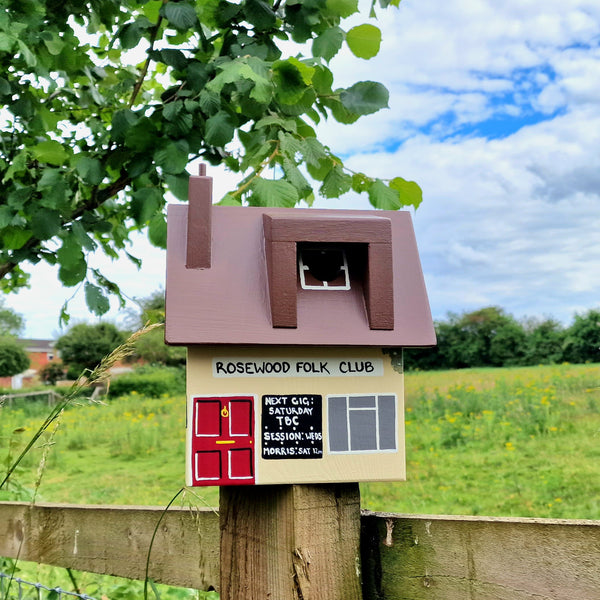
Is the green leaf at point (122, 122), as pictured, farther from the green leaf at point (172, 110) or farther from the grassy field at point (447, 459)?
the grassy field at point (447, 459)

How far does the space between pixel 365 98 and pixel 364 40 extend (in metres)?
0.21

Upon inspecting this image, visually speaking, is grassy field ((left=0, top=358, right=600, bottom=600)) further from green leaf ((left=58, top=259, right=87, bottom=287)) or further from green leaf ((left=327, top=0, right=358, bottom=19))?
green leaf ((left=327, top=0, right=358, bottom=19))

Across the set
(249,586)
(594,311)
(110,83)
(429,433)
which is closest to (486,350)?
(594,311)

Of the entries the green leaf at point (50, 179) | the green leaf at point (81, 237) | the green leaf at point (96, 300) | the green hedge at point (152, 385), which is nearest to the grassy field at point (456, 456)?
the green leaf at point (96, 300)

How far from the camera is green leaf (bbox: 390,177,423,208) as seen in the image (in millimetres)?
1983

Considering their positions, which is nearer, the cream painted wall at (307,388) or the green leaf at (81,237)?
the cream painted wall at (307,388)

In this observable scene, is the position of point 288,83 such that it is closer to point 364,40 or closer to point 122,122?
point 364,40

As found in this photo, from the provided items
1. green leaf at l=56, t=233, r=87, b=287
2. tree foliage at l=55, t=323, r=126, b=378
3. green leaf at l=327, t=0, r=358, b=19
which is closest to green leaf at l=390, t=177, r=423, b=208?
green leaf at l=327, t=0, r=358, b=19

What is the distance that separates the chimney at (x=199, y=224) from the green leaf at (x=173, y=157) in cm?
88

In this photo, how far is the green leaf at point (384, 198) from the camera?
195cm

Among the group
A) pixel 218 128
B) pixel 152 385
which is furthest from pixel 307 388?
pixel 152 385

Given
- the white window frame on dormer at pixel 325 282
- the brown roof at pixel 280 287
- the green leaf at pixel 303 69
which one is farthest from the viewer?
the green leaf at pixel 303 69

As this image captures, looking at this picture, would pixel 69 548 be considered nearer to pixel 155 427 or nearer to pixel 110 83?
pixel 110 83

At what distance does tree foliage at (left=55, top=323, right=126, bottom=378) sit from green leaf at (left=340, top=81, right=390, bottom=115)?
81.0 feet
